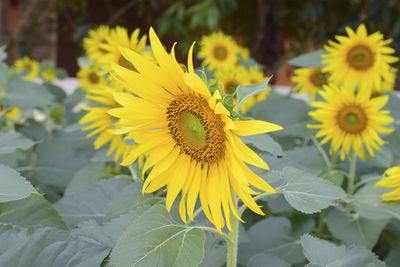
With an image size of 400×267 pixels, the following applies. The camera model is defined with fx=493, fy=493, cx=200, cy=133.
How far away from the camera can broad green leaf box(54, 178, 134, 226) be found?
0.78 metres

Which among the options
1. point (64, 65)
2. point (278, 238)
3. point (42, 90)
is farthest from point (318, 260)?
point (64, 65)

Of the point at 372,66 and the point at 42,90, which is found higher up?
the point at 42,90

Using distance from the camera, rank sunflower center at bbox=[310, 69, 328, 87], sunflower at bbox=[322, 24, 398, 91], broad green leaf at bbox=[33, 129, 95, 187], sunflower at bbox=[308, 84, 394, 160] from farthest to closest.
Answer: sunflower center at bbox=[310, 69, 328, 87]
sunflower at bbox=[322, 24, 398, 91]
broad green leaf at bbox=[33, 129, 95, 187]
sunflower at bbox=[308, 84, 394, 160]

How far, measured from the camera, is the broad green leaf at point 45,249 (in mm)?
519

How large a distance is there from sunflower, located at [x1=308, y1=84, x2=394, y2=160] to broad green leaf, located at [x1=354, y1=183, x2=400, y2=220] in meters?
0.14

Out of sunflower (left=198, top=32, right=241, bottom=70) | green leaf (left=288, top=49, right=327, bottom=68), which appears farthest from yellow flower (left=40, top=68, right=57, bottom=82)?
green leaf (left=288, top=49, right=327, bottom=68)

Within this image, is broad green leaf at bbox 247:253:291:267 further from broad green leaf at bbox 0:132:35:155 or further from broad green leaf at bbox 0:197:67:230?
broad green leaf at bbox 0:132:35:155

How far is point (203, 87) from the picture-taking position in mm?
469

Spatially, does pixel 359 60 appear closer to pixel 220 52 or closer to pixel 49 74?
pixel 220 52

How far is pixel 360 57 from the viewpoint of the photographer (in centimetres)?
125

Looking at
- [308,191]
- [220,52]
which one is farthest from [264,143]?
[220,52]

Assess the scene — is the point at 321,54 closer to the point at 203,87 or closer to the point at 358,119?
the point at 358,119

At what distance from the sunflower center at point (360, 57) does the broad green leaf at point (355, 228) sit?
457 mm

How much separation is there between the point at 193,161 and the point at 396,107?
675 millimetres
